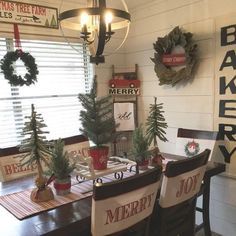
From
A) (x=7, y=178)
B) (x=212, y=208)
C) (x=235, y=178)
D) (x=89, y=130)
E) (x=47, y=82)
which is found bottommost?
(x=212, y=208)

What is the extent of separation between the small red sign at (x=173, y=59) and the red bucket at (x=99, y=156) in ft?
4.32

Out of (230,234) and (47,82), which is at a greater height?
(47,82)

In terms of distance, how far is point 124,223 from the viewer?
4.26 ft

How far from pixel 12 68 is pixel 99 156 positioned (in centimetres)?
114

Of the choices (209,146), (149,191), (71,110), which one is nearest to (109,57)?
(71,110)

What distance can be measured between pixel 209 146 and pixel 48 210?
1.52 m

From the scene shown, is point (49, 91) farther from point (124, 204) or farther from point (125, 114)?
point (124, 204)

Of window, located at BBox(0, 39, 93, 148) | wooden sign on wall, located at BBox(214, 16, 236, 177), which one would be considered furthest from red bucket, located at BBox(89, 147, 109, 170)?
wooden sign on wall, located at BBox(214, 16, 236, 177)

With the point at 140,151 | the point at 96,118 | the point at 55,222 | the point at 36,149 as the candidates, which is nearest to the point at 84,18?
the point at 96,118

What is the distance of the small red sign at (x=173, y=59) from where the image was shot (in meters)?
2.66

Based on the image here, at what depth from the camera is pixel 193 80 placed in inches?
106

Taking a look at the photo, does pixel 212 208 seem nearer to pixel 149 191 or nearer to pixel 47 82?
pixel 149 191

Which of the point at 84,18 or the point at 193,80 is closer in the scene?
the point at 84,18

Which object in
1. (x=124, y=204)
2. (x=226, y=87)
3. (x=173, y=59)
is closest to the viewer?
(x=124, y=204)
